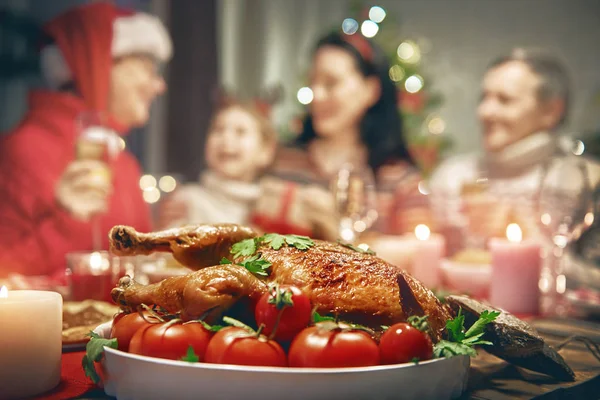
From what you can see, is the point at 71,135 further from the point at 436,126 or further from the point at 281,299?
Answer: the point at 281,299

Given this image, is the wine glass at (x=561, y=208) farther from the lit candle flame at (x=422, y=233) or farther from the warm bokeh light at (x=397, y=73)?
the warm bokeh light at (x=397, y=73)

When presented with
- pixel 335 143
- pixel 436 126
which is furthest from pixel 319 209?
pixel 436 126

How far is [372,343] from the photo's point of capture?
92 cm

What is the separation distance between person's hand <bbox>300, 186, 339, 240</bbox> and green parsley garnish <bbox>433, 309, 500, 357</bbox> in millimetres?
4130

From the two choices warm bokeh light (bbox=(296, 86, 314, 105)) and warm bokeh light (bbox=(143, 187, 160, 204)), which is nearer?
warm bokeh light (bbox=(143, 187, 160, 204))

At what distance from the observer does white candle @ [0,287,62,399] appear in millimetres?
983

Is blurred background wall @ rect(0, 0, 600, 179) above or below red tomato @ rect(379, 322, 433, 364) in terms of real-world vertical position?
above

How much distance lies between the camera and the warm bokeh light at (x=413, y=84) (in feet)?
16.9

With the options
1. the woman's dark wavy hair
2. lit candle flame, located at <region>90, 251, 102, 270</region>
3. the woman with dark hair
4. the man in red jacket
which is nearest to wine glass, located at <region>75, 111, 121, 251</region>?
lit candle flame, located at <region>90, 251, 102, 270</region>

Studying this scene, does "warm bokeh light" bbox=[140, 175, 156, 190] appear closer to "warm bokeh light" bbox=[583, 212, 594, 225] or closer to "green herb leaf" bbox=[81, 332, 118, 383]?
"warm bokeh light" bbox=[583, 212, 594, 225]

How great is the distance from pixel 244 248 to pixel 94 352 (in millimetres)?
355

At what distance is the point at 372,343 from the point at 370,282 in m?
0.20

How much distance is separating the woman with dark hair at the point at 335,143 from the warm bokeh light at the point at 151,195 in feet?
2.86

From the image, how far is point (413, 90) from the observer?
17.1ft
